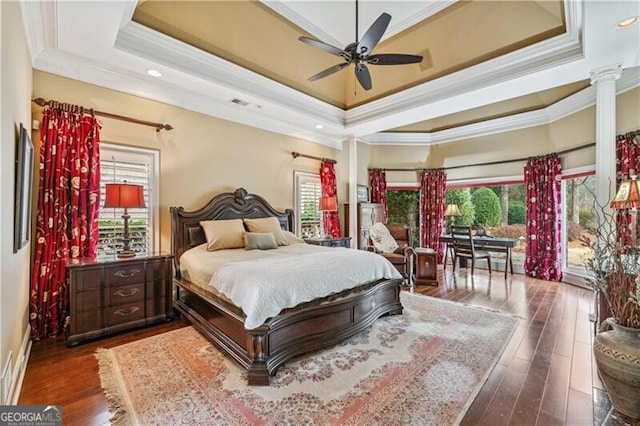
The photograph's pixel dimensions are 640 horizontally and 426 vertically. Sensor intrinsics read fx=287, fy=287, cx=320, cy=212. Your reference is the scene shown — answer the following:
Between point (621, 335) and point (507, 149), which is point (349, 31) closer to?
point (507, 149)

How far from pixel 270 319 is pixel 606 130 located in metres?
4.54

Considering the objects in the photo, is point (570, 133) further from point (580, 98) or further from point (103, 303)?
point (103, 303)

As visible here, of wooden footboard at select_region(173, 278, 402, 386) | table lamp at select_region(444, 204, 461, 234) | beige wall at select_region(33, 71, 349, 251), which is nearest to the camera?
wooden footboard at select_region(173, 278, 402, 386)

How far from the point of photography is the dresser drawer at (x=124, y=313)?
3027mm

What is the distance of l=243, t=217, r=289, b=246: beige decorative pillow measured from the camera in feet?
14.2

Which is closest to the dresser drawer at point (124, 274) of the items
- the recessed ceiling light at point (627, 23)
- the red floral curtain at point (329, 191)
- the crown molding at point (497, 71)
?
the red floral curtain at point (329, 191)

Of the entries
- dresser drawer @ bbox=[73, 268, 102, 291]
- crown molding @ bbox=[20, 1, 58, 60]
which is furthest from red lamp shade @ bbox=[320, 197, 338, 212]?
crown molding @ bbox=[20, 1, 58, 60]

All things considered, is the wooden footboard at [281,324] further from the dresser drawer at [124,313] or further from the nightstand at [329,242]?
the nightstand at [329,242]

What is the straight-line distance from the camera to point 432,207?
7.18 m

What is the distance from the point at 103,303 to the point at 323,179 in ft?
13.9

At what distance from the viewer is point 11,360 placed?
2004 millimetres

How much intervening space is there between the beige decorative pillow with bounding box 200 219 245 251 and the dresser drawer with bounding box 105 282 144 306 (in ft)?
2.94

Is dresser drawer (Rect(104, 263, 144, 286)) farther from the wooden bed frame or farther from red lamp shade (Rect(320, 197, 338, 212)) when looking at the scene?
red lamp shade (Rect(320, 197, 338, 212))

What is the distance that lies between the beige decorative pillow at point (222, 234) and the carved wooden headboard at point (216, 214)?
0.52ft
